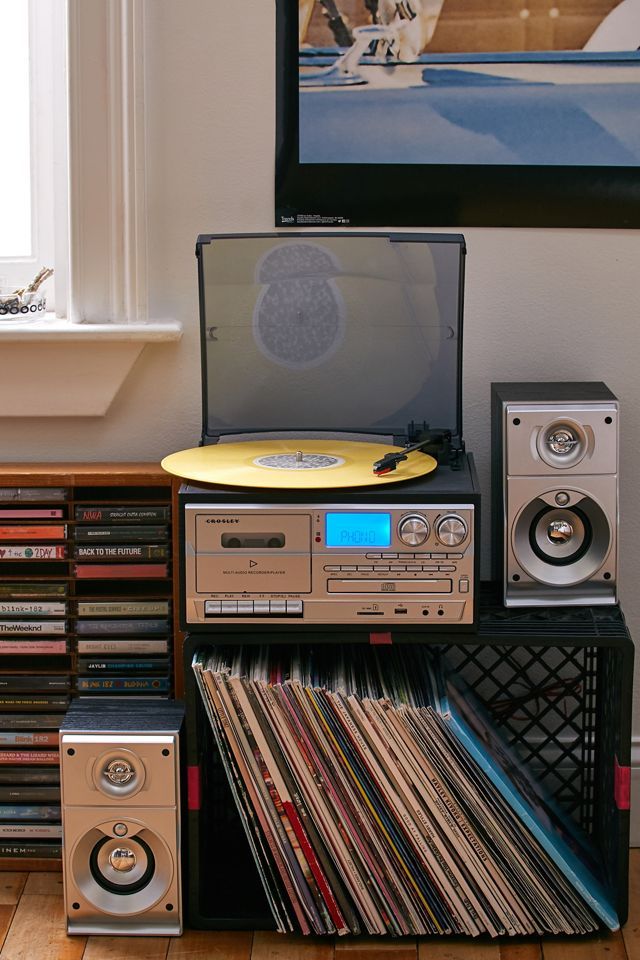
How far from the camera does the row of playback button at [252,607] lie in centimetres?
162

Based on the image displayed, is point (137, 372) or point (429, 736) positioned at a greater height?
point (137, 372)

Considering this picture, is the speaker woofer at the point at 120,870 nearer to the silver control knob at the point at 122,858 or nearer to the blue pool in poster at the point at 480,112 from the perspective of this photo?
the silver control knob at the point at 122,858

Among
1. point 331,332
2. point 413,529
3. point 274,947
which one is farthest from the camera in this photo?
point 331,332

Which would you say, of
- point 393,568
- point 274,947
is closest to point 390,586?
point 393,568

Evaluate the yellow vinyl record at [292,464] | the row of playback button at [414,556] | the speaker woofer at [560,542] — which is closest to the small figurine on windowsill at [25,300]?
the yellow vinyl record at [292,464]

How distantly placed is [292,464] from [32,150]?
0.76 meters

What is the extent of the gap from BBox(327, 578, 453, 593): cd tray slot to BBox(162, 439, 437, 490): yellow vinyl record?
133 mm

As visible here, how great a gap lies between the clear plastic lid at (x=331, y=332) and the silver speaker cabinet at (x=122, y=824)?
467 mm

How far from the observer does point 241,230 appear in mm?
1934

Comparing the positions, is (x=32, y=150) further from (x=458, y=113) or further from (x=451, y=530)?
(x=451, y=530)

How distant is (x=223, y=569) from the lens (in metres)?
1.62

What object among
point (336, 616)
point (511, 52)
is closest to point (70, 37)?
point (511, 52)

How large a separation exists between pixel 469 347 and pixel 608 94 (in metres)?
0.44

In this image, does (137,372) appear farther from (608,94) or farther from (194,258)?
(608,94)
